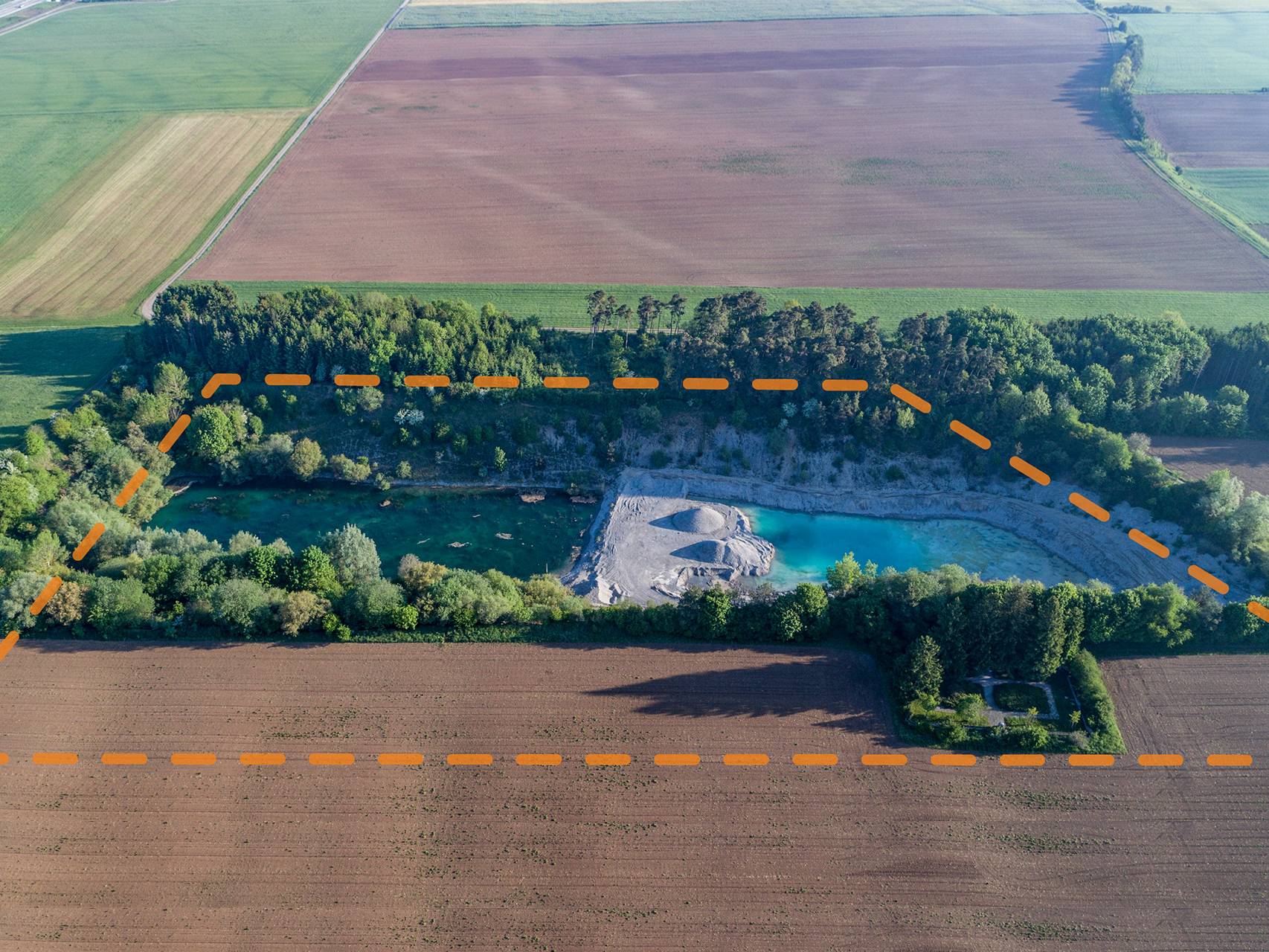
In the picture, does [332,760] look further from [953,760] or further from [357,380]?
[357,380]

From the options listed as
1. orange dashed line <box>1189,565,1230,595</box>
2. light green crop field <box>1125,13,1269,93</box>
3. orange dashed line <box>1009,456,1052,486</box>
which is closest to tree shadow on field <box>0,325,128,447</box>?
orange dashed line <box>1009,456,1052,486</box>

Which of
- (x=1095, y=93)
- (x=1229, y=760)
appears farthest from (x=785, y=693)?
(x=1095, y=93)

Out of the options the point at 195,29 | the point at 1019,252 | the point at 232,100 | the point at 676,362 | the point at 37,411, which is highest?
the point at 195,29

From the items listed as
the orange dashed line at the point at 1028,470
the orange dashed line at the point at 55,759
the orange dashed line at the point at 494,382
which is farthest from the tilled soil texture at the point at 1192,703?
the orange dashed line at the point at 55,759

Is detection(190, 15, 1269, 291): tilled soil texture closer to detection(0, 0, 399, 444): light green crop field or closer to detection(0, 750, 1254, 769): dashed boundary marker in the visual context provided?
detection(0, 0, 399, 444): light green crop field

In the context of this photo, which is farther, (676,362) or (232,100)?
(232,100)

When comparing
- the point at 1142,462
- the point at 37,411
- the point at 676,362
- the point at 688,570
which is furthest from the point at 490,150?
the point at 1142,462

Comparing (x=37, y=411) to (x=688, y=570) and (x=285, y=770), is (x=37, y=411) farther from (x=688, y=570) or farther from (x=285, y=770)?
(x=688, y=570)
